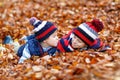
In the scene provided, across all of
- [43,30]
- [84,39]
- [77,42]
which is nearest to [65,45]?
[77,42]

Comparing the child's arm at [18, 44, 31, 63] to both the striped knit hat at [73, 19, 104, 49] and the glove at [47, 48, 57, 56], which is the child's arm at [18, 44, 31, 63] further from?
the striped knit hat at [73, 19, 104, 49]

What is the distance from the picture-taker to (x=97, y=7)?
10.5 metres

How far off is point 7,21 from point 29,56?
367 centimetres

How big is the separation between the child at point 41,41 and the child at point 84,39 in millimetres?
187

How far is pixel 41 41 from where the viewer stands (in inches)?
265

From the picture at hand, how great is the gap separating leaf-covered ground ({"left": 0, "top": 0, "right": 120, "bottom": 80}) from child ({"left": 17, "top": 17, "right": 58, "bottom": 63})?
13 cm

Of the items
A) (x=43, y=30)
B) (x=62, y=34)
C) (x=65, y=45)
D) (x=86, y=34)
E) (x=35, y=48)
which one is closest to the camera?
(x=86, y=34)

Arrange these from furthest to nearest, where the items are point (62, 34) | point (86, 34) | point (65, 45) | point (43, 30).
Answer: point (62, 34), point (43, 30), point (65, 45), point (86, 34)

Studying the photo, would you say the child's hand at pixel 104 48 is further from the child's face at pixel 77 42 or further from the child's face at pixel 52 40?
the child's face at pixel 52 40

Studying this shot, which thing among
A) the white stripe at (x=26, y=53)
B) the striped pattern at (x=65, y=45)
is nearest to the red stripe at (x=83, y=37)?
the striped pattern at (x=65, y=45)

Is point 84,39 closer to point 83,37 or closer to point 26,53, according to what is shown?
point 83,37

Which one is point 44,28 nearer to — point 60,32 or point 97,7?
point 60,32

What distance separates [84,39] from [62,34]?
77.7 inches

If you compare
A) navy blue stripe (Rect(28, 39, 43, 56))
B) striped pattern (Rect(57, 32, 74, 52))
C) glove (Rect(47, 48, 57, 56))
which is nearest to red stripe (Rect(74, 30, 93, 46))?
striped pattern (Rect(57, 32, 74, 52))
